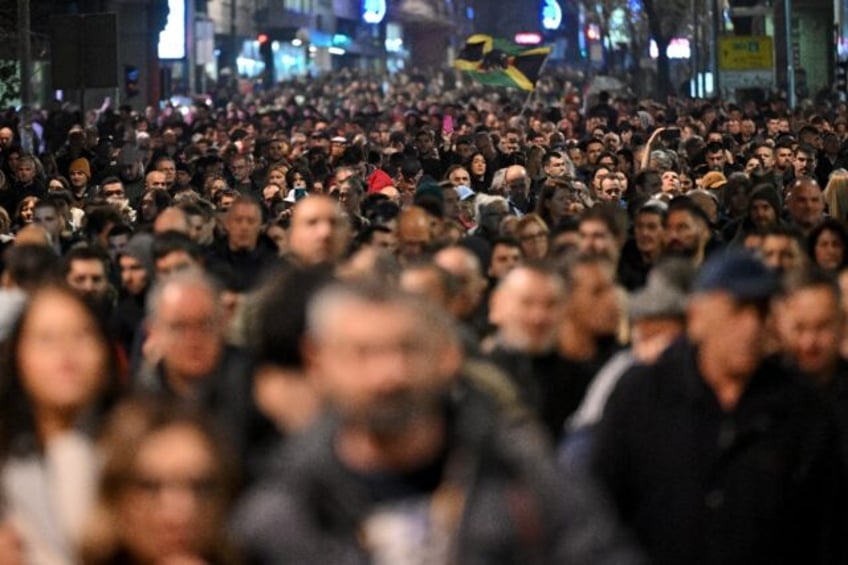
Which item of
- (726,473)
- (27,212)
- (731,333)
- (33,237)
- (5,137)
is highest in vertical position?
(5,137)

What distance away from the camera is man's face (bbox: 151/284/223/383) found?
25.7 feet

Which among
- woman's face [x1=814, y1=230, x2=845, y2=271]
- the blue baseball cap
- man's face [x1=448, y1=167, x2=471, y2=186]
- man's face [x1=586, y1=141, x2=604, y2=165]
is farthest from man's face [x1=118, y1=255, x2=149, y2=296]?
man's face [x1=586, y1=141, x2=604, y2=165]

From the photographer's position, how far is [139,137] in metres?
36.0

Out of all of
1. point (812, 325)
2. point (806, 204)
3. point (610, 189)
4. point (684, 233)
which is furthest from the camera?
point (610, 189)

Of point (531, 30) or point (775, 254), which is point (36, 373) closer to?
Result: point (775, 254)

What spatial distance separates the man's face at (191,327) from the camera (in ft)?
25.7

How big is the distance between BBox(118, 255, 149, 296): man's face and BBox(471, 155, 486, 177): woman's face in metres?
13.7

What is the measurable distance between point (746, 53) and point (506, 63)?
9133 millimetres

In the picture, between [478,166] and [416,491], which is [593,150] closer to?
[478,166]

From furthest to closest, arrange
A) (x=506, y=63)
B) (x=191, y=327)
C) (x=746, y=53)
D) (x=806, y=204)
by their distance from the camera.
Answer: (x=746, y=53) < (x=506, y=63) < (x=806, y=204) < (x=191, y=327)

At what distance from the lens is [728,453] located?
269 inches

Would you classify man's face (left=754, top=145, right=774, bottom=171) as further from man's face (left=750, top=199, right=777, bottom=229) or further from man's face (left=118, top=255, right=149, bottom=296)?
man's face (left=118, top=255, right=149, bottom=296)

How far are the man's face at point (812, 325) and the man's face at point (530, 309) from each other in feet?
2.37

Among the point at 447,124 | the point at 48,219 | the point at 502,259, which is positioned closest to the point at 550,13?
the point at 447,124
